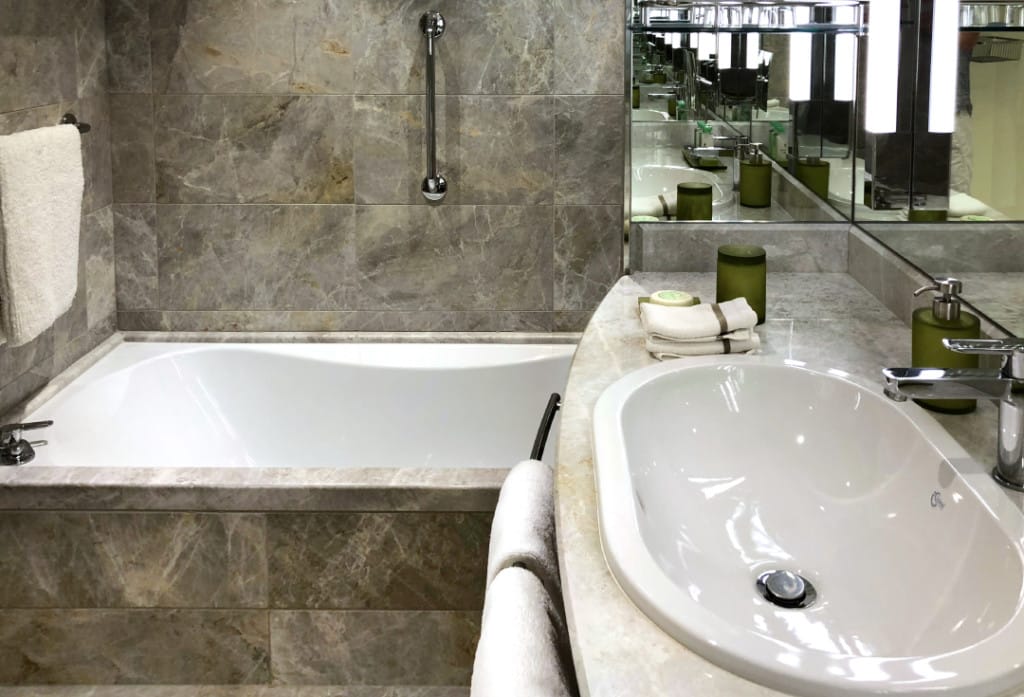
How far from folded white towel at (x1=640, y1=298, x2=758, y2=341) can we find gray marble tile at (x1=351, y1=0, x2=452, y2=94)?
5.03 ft

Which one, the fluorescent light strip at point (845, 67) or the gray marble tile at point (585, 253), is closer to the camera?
the fluorescent light strip at point (845, 67)

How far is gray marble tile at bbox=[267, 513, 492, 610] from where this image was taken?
2.44 metres

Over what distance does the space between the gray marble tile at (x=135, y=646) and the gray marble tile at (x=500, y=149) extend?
1.42m

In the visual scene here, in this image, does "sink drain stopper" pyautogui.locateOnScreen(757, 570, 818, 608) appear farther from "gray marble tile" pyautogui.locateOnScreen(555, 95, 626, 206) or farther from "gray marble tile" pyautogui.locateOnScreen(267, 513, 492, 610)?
"gray marble tile" pyautogui.locateOnScreen(555, 95, 626, 206)

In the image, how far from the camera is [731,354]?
1.94 m

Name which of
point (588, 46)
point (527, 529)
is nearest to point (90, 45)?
point (588, 46)

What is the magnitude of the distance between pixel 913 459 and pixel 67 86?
2453mm

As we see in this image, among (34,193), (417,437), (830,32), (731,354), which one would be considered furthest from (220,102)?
(731,354)

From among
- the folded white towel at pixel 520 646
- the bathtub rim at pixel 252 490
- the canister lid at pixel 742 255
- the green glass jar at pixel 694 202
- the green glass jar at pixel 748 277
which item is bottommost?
the bathtub rim at pixel 252 490

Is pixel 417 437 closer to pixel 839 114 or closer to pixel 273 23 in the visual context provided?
pixel 273 23

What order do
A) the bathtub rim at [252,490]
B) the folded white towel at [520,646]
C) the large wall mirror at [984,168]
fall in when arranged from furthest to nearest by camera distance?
1. the bathtub rim at [252,490]
2. the large wall mirror at [984,168]
3. the folded white towel at [520,646]

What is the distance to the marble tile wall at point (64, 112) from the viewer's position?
9.12 ft

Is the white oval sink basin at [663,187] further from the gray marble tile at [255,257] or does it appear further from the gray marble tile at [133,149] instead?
the gray marble tile at [133,149]

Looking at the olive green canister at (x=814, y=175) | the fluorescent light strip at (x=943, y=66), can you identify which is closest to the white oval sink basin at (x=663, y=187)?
the olive green canister at (x=814, y=175)
